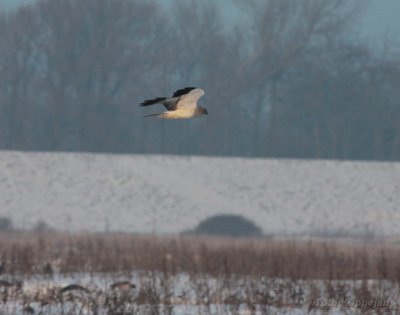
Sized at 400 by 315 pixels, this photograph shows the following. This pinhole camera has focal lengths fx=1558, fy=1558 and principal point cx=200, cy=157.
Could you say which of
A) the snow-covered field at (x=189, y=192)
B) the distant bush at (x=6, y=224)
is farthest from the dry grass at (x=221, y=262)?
the snow-covered field at (x=189, y=192)

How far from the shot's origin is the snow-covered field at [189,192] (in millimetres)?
37750

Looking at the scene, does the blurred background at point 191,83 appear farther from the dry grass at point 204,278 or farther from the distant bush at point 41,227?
the dry grass at point 204,278

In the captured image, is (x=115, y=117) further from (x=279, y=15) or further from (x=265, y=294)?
(x=265, y=294)

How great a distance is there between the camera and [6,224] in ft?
116

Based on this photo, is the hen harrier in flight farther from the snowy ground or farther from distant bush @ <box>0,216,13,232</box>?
distant bush @ <box>0,216,13,232</box>

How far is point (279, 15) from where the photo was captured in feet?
210

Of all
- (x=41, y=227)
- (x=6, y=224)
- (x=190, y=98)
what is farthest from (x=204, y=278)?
(x=6, y=224)

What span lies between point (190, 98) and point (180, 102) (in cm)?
8

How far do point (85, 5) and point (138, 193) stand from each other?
78.5 ft

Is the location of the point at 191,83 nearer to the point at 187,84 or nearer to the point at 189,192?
the point at 187,84

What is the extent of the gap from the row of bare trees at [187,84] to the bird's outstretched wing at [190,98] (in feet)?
148

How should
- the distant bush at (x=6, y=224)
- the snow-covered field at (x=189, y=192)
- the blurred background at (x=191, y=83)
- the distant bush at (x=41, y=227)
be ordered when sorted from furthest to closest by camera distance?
the blurred background at (x=191, y=83)
the snow-covered field at (x=189, y=192)
the distant bush at (x=41, y=227)
the distant bush at (x=6, y=224)

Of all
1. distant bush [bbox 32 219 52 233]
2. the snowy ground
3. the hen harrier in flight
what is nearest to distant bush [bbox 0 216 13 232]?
distant bush [bbox 32 219 52 233]

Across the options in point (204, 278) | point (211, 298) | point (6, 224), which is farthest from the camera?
point (6, 224)
